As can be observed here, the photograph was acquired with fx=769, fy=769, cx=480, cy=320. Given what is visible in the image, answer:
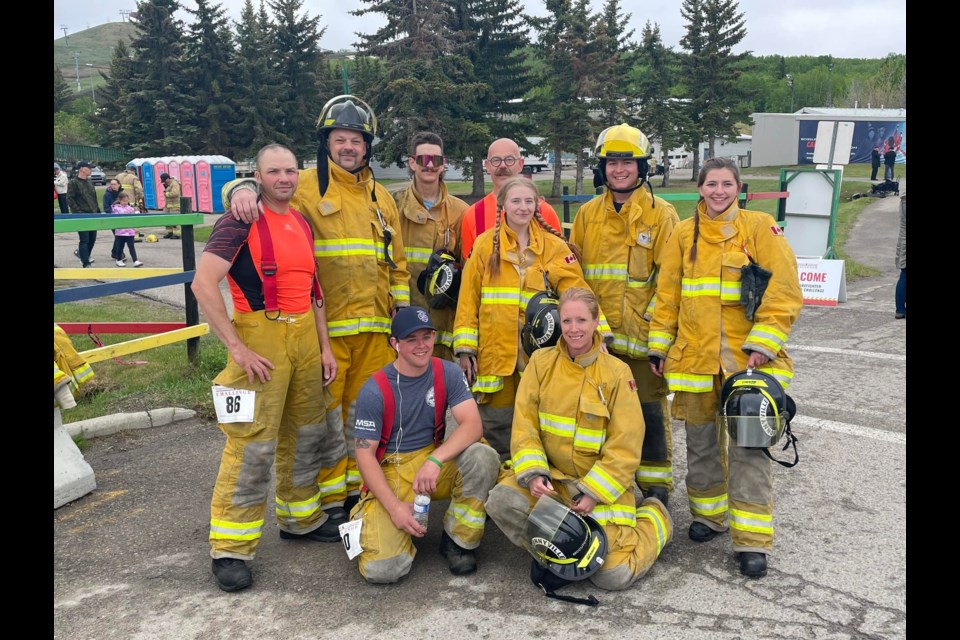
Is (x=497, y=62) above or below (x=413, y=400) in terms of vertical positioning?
above

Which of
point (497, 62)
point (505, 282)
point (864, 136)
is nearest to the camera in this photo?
point (505, 282)

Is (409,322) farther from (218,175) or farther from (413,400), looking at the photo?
(218,175)

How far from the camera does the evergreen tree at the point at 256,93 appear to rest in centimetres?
4344

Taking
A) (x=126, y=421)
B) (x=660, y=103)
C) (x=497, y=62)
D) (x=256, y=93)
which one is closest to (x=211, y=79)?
(x=256, y=93)

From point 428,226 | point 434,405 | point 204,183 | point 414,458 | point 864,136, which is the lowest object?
point 414,458

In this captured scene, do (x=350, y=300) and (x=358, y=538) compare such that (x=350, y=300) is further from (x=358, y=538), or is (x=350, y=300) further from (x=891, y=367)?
(x=891, y=367)

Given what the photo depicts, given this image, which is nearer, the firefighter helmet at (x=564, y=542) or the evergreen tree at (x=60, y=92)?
the firefighter helmet at (x=564, y=542)

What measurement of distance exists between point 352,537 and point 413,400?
0.77 metres

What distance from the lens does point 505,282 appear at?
456 cm

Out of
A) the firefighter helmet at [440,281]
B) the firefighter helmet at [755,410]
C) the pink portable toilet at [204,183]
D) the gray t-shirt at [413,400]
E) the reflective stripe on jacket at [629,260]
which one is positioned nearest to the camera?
the firefighter helmet at [755,410]

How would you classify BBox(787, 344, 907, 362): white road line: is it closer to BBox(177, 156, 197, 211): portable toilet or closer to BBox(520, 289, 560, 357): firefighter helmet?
BBox(520, 289, 560, 357): firefighter helmet

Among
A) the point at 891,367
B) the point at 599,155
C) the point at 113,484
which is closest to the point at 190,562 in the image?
the point at 113,484

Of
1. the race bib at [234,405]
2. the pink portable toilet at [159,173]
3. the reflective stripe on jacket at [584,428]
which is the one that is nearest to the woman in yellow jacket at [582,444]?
the reflective stripe on jacket at [584,428]

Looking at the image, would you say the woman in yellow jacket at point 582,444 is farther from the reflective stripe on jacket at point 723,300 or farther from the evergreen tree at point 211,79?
the evergreen tree at point 211,79
